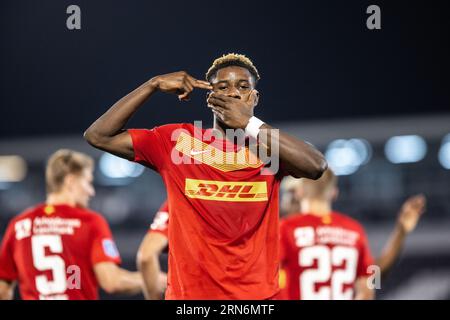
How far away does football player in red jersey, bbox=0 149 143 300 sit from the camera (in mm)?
5398

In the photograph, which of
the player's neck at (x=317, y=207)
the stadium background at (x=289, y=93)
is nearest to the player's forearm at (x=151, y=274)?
the player's neck at (x=317, y=207)

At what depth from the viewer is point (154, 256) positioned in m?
5.20

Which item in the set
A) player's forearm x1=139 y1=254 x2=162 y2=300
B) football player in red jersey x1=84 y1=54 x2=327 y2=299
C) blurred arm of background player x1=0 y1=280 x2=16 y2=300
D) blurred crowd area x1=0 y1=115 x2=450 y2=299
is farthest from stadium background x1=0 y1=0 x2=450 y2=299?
football player in red jersey x1=84 y1=54 x2=327 y2=299

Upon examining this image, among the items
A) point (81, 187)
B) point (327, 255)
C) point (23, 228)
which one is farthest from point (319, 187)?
point (23, 228)

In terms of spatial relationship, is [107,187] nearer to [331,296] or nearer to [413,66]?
[413,66]

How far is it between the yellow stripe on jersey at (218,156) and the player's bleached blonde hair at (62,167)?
2.25 m

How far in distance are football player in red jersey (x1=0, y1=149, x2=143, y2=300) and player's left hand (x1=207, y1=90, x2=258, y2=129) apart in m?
2.22

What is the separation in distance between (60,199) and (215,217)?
8.03 ft

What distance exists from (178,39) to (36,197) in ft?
13.4

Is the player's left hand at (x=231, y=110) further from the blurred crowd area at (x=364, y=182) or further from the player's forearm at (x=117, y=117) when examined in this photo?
the blurred crowd area at (x=364, y=182)

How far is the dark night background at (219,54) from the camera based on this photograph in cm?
908

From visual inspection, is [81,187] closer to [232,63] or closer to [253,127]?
[232,63]

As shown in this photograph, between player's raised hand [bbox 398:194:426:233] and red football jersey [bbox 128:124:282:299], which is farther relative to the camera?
player's raised hand [bbox 398:194:426:233]

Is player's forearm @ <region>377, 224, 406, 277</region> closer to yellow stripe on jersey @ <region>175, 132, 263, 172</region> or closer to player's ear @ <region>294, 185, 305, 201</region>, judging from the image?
player's ear @ <region>294, 185, 305, 201</region>
